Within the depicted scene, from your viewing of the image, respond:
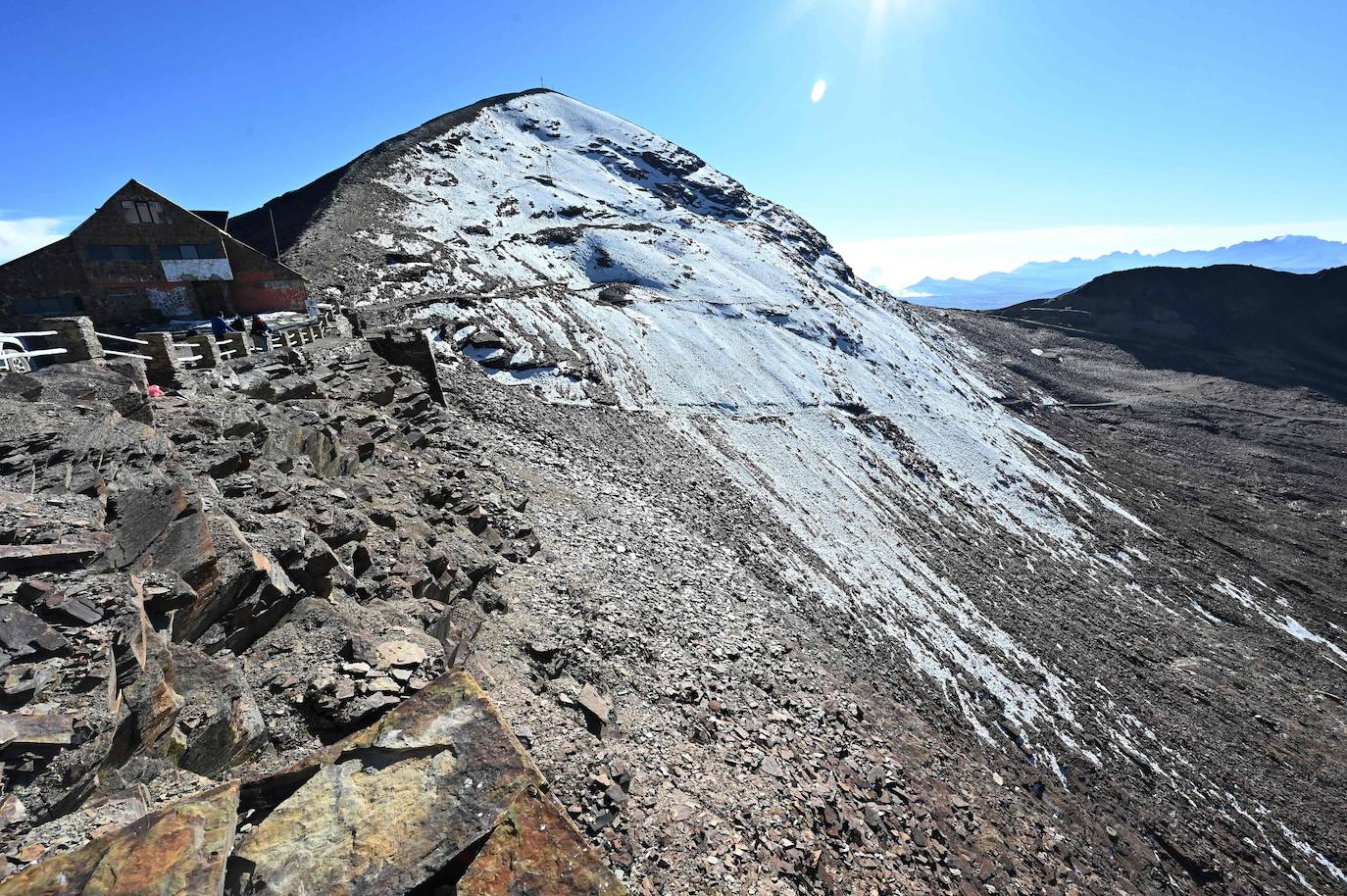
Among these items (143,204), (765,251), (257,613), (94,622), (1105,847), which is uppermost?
(765,251)

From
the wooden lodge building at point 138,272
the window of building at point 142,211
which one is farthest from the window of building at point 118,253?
the window of building at point 142,211

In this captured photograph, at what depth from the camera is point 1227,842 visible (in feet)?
60.1

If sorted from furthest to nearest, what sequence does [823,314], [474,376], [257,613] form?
1. [823,314]
2. [474,376]
3. [257,613]

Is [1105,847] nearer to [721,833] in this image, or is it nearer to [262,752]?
[721,833]

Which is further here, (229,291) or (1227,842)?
(229,291)

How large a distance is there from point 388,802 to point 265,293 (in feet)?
116

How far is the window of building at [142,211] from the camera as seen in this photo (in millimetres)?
26562

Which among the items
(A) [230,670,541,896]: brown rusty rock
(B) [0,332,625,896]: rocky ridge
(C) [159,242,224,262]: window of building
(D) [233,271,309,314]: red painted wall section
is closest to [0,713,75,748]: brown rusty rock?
(B) [0,332,625,896]: rocky ridge

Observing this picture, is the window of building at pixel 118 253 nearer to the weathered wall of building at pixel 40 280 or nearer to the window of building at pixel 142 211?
the weathered wall of building at pixel 40 280

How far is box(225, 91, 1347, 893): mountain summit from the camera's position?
1252 centimetres

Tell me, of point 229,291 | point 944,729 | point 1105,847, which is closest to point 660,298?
point 229,291

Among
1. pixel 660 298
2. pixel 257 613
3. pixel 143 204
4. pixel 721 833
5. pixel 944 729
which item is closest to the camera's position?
pixel 257 613

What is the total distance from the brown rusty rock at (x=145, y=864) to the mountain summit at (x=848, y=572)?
22.6 feet

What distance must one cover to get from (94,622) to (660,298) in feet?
156
